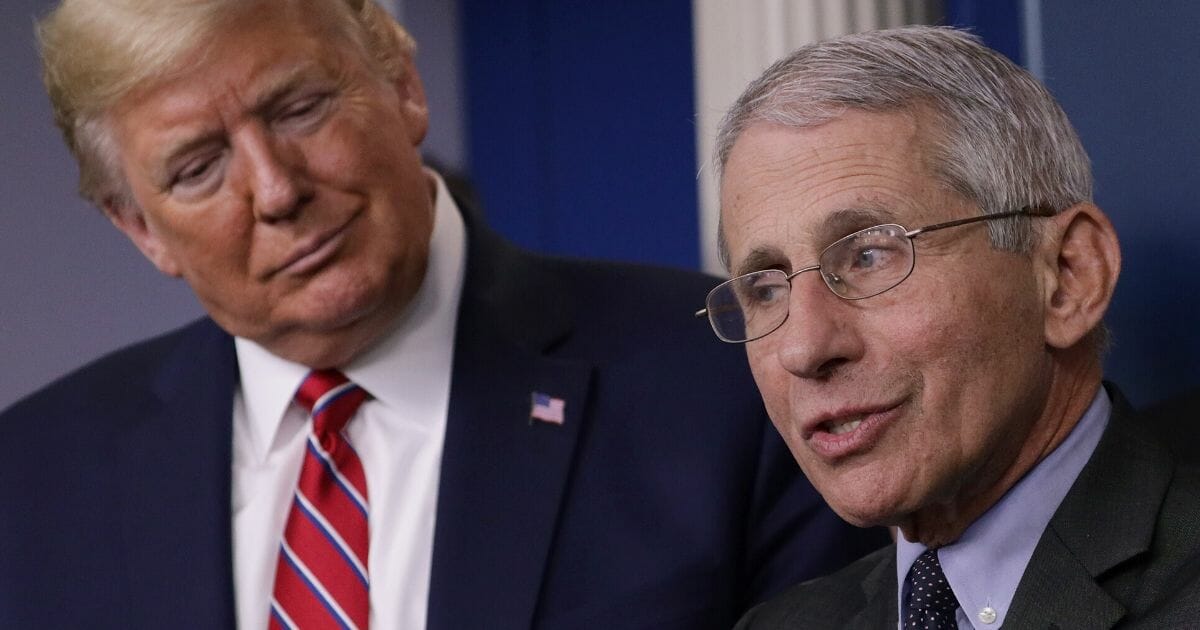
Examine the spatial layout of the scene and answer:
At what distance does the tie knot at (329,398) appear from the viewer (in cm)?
Result: 234

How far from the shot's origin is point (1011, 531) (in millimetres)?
1707

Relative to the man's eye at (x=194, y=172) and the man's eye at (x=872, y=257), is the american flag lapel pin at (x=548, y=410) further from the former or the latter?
the man's eye at (x=872, y=257)

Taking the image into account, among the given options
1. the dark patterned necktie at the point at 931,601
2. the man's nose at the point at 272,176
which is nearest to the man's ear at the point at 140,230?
the man's nose at the point at 272,176

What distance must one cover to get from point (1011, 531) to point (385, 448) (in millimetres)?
975

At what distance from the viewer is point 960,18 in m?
2.53

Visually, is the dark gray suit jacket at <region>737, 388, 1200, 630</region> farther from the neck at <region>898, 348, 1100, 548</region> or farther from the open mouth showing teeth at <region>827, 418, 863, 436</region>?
the open mouth showing teeth at <region>827, 418, 863, 436</region>

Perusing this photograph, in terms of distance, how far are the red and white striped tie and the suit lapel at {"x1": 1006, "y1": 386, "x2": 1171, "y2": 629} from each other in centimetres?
99

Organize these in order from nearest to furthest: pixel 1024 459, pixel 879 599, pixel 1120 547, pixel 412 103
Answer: pixel 1120 547 → pixel 1024 459 → pixel 879 599 → pixel 412 103

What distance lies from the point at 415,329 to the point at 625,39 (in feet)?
6.95

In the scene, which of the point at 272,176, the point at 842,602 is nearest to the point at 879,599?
the point at 842,602

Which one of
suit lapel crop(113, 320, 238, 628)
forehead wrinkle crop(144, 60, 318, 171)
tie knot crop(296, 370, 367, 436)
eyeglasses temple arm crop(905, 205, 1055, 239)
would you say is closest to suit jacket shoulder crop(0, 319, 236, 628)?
suit lapel crop(113, 320, 238, 628)

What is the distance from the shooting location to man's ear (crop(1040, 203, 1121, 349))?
66.9 inches

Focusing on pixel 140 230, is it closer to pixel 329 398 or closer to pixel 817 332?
pixel 329 398

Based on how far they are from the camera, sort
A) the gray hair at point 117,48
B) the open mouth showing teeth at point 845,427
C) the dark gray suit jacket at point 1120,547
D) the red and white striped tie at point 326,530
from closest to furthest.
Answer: the dark gray suit jacket at point 1120,547 → the open mouth showing teeth at point 845,427 → the gray hair at point 117,48 → the red and white striped tie at point 326,530
